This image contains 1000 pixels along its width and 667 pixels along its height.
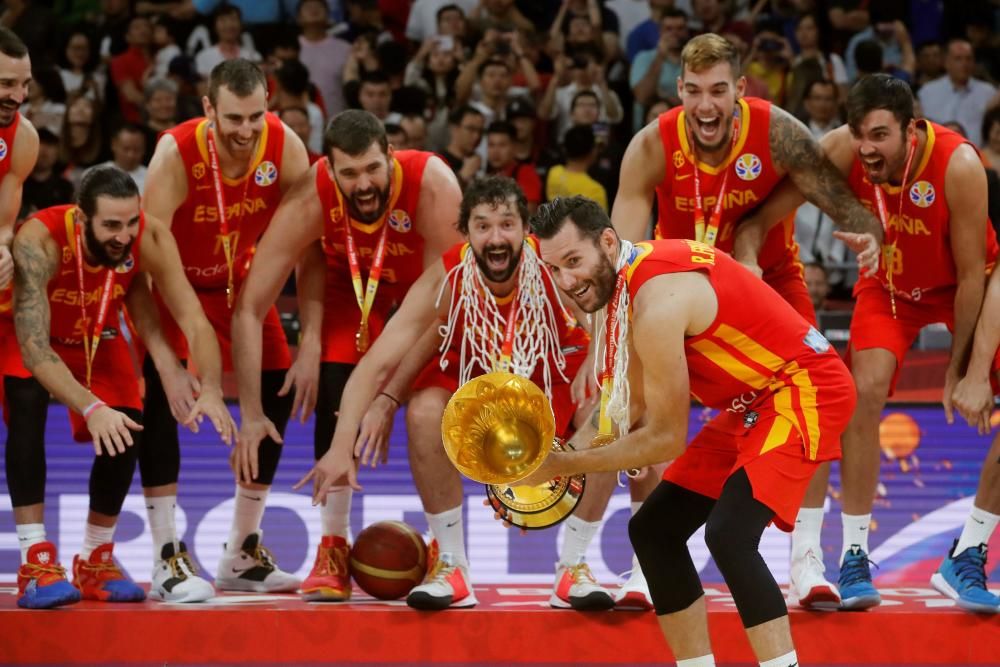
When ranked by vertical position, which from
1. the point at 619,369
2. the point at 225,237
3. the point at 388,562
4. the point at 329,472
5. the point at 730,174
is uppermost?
the point at 730,174

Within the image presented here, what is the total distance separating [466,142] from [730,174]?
362cm

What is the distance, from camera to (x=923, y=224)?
555 cm

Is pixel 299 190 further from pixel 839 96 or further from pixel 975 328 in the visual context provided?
pixel 839 96

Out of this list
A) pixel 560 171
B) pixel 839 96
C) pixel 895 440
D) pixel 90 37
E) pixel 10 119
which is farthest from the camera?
pixel 90 37

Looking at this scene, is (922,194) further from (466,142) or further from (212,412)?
(466,142)

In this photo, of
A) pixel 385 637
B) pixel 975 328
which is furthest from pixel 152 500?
pixel 975 328

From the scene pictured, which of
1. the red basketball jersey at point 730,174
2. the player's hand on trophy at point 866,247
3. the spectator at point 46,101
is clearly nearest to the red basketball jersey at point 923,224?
the player's hand on trophy at point 866,247

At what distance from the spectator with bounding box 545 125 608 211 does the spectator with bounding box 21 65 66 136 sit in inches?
130

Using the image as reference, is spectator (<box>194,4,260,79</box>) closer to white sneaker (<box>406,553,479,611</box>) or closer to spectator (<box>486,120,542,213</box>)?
spectator (<box>486,120,542,213</box>)

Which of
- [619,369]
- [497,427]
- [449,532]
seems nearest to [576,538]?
[449,532]

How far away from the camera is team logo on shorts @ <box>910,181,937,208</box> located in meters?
5.49

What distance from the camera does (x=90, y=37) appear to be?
1055cm

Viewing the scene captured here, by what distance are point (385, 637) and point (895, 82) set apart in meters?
2.83

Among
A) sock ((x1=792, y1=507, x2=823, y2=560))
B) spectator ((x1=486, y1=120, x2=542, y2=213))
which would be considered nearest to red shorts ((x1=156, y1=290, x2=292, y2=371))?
sock ((x1=792, y1=507, x2=823, y2=560))
